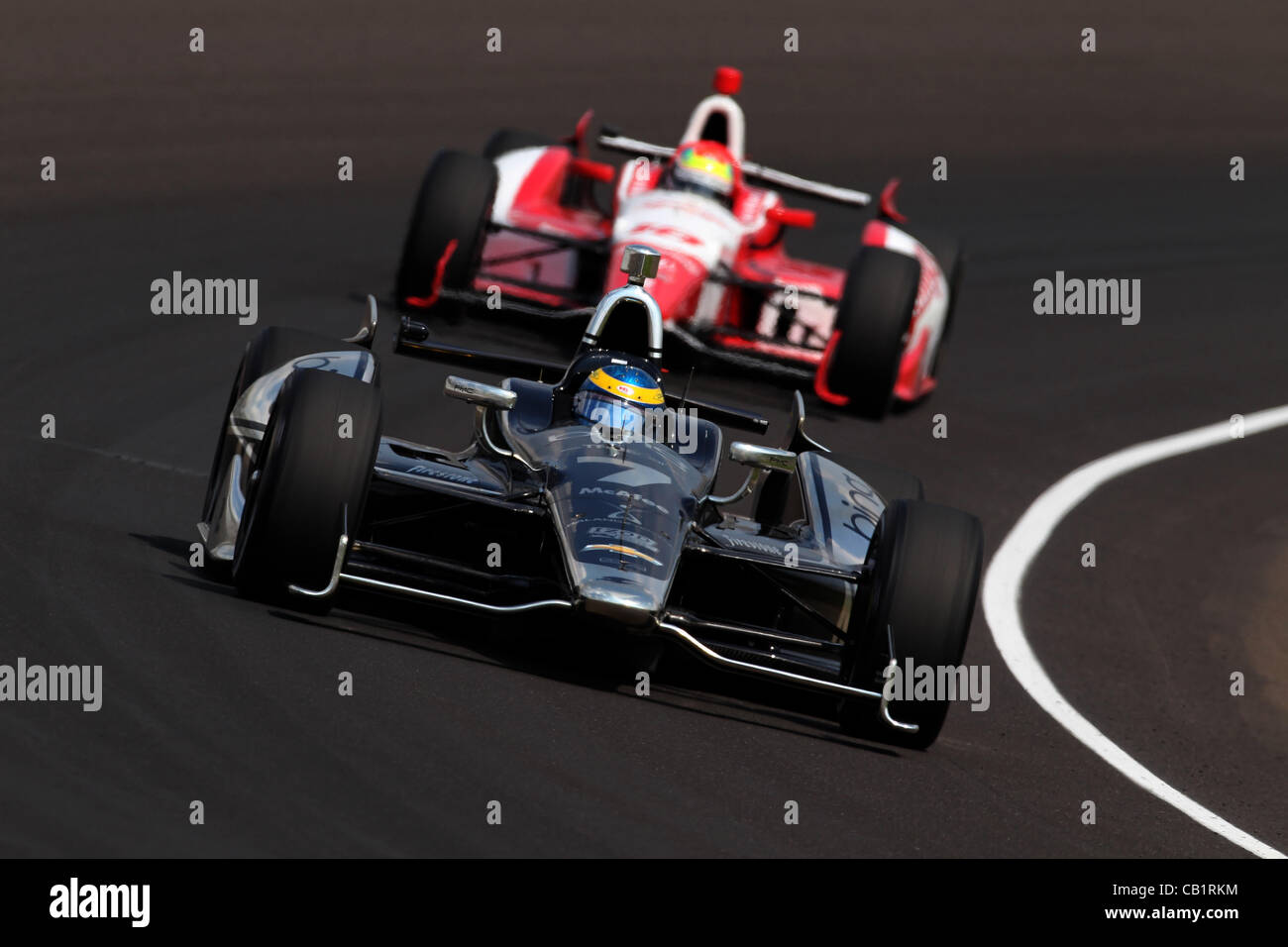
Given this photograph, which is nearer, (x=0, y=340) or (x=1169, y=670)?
(x=1169, y=670)

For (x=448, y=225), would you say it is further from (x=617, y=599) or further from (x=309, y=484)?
(x=617, y=599)

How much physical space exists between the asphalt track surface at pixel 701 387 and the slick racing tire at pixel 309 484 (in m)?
0.33

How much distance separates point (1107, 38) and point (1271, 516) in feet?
56.2

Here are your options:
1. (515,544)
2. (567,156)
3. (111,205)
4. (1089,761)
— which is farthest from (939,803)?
(111,205)

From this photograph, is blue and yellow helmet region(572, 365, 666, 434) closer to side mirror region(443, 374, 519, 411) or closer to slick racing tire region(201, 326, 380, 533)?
side mirror region(443, 374, 519, 411)

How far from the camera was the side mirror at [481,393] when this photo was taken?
31.4 ft

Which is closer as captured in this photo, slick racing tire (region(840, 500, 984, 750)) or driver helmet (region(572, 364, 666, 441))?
slick racing tire (region(840, 500, 984, 750))

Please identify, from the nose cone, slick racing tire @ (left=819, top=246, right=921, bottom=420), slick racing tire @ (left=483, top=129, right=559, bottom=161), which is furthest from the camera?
slick racing tire @ (left=483, top=129, right=559, bottom=161)

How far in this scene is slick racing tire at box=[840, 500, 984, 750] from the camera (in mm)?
8812

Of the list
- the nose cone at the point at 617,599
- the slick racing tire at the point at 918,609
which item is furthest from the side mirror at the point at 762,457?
the nose cone at the point at 617,599

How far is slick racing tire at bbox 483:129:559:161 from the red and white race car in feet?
0.06

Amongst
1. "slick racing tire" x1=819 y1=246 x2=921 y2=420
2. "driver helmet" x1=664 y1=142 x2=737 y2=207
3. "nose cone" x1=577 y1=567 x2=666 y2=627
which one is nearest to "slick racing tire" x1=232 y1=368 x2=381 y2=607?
"nose cone" x1=577 y1=567 x2=666 y2=627
